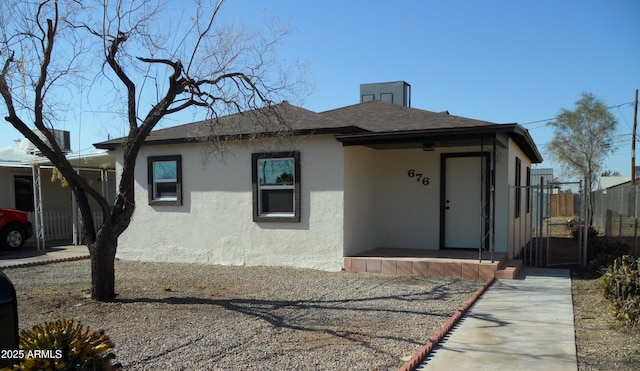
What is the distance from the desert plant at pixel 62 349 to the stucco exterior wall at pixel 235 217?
642 centimetres

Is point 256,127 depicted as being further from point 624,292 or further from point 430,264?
point 624,292

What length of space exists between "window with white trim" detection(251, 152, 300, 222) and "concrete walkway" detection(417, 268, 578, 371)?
4539mm

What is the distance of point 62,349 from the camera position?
11.4ft

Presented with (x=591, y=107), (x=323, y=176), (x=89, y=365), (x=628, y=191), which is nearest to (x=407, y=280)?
(x=323, y=176)

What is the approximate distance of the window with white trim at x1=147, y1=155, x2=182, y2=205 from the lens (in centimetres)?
1177

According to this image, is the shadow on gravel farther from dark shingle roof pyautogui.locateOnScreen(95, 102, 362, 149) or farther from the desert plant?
dark shingle roof pyautogui.locateOnScreen(95, 102, 362, 149)

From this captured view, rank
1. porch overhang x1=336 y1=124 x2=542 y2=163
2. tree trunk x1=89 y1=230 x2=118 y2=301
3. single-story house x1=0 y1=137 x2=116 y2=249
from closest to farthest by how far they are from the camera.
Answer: tree trunk x1=89 y1=230 x2=118 y2=301, porch overhang x1=336 y1=124 x2=542 y2=163, single-story house x1=0 y1=137 x2=116 y2=249

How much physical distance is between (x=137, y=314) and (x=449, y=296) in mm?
4589

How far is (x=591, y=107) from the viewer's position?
2619 cm

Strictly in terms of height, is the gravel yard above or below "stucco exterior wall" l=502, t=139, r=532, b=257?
below

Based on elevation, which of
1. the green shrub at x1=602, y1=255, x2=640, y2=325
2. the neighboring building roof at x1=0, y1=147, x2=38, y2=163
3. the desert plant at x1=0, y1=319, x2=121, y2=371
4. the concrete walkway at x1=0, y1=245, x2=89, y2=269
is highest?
the neighboring building roof at x1=0, y1=147, x2=38, y2=163

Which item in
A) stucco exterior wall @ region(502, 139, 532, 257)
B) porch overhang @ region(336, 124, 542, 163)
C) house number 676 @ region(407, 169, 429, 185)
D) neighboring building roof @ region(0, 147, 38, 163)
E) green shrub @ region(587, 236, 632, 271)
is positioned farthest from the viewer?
neighboring building roof @ region(0, 147, 38, 163)

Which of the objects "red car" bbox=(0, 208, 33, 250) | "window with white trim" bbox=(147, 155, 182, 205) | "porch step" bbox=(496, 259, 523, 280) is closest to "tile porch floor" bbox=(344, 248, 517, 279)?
"porch step" bbox=(496, 259, 523, 280)

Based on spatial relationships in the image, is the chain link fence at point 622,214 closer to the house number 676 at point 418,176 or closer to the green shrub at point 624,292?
the house number 676 at point 418,176
